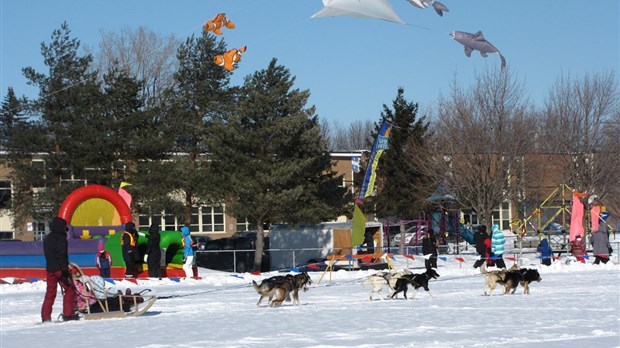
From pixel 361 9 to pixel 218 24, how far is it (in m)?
4.04

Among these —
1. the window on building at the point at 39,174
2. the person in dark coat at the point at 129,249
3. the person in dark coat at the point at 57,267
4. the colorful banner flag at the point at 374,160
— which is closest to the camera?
the person in dark coat at the point at 57,267

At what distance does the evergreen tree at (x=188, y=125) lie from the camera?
158 feet

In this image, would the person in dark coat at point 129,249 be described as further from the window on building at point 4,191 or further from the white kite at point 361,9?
the window on building at point 4,191

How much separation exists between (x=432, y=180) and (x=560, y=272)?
22.0 metres

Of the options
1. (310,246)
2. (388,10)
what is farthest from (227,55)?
(310,246)

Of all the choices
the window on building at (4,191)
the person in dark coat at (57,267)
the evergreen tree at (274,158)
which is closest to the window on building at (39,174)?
the window on building at (4,191)

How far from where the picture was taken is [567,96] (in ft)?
170

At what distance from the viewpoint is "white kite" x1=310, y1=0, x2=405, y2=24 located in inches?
645

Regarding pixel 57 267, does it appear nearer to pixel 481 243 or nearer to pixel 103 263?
pixel 103 263

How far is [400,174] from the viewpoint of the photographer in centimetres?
5394

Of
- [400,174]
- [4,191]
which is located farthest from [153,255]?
[4,191]

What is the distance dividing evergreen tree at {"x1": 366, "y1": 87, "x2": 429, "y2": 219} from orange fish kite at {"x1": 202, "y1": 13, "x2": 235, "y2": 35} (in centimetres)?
3411

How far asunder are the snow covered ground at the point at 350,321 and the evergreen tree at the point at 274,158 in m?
18.0

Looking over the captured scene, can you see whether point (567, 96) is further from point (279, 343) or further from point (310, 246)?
point (279, 343)
